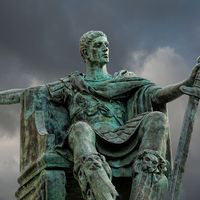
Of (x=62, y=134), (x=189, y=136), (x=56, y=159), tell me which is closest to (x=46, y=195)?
(x=56, y=159)

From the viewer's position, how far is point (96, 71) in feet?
40.1

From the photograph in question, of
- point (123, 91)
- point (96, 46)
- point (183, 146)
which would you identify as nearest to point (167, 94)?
point (123, 91)

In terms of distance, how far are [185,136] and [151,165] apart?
34.1 inches

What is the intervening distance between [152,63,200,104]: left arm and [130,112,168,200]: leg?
76cm

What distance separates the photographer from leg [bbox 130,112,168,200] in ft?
34.0

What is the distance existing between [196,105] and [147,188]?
1.48m

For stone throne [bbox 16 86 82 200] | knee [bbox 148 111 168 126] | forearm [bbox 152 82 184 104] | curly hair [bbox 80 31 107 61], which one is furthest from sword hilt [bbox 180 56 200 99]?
stone throne [bbox 16 86 82 200]

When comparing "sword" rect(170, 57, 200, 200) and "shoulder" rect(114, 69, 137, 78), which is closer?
"sword" rect(170, 57, 200, 200)

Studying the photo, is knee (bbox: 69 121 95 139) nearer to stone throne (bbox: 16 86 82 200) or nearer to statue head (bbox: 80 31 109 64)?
stone throne (bbox: 16 86 82 200)

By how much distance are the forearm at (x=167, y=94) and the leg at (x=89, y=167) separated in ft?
4.28

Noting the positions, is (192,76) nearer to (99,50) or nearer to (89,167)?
(99,50)

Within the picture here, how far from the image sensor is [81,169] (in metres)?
10.4

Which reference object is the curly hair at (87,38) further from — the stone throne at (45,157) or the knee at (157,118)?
the knee at (157,118)

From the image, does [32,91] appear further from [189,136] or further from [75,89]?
[189,136]
